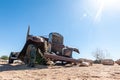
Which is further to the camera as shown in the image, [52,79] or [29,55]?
[29,55]

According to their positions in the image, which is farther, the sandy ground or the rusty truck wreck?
the rusty truck wreck

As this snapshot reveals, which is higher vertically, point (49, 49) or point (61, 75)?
point (49, 49)

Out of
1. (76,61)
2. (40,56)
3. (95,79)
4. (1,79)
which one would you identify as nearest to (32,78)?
(1,79)

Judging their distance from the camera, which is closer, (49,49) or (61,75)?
(61,75)

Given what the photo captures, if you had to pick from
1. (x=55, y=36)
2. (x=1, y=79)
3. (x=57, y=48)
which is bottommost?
(x=1, y=79)

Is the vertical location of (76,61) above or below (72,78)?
above

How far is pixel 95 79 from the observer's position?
5.04m

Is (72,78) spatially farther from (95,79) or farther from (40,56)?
(40,56)

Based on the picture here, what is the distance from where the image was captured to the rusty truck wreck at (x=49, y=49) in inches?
391

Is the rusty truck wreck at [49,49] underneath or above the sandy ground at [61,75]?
above

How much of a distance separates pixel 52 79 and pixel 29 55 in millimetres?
5028

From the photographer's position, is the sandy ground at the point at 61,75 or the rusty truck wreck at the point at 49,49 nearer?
the sandy ground at the point at 61,75

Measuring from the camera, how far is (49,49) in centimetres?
1136

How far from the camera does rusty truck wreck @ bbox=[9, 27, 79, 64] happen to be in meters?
9.94
